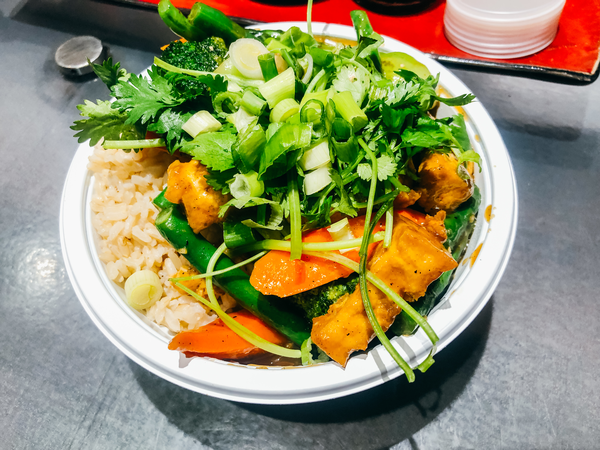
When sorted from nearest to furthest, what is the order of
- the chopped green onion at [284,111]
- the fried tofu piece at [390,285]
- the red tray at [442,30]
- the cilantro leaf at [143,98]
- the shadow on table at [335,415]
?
the fried tofu piece at [390,285] → the chopped green onion at [284,111] → the cilantro leaf at [143,98] → the shadow on table at [335,415] → the red tray at [442,30]

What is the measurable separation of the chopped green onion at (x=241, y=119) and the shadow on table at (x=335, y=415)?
42.7 inches

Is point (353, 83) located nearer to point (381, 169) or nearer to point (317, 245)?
point (381, 169)

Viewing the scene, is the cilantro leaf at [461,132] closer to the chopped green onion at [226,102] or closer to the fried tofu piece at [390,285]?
the fried tofu piece at [390,285]

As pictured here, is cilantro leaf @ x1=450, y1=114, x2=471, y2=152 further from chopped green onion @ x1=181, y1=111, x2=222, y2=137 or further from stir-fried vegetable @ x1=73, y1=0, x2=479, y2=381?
chopped green onion @ x1=181, y1=111, x2=222, y2=137

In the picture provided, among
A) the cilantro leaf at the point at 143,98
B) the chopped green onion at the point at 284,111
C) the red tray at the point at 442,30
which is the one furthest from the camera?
the red tray at the point at 442,30

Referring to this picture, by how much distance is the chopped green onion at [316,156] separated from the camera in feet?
3.85

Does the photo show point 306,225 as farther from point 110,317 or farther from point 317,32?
point 317,32

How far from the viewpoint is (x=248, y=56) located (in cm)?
137

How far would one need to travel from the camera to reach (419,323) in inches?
42.2

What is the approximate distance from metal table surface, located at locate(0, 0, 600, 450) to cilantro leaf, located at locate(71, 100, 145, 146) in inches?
35.9

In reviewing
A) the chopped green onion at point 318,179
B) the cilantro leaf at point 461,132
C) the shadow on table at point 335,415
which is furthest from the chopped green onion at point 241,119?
the shadow on table at point 335,415

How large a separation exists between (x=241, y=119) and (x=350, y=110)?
1.16ft

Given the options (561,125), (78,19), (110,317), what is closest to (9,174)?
(78,19)

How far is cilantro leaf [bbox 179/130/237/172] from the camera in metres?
1.20
